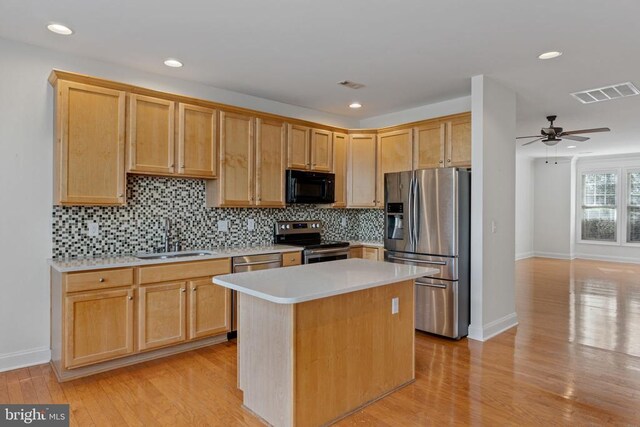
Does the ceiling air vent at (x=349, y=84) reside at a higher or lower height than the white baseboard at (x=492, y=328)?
higher

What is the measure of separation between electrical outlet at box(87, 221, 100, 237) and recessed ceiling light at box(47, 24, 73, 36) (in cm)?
157

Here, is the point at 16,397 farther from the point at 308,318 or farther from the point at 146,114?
the point at 146,114

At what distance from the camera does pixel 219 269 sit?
12.2 ft

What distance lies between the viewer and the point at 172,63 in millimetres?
3598

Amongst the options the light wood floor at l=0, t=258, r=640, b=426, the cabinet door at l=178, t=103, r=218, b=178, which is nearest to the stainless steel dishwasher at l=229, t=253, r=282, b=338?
the light wood floor at l=0, t=258, r=640, b=426

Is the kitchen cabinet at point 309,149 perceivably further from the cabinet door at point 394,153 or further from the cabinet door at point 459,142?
the cabinet door at point 459,142

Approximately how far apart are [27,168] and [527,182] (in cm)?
1067

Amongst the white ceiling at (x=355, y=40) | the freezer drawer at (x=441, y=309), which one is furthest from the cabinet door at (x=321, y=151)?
the freezer drawer at (x=441, y=309)

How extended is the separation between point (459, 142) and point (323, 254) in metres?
2.05

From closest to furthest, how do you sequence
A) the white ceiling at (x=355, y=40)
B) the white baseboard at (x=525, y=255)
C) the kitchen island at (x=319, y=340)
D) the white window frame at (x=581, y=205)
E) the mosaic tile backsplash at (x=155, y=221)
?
1. the kitchen island at (x=319, y=340)
2. the white ceiling at (x=355, y=40)
3. the mosaic tile backsplash at (x=155, y=221)
4. the white window frame at (x=581, y=205)
5. the white baseboard at (x=525, y=255)

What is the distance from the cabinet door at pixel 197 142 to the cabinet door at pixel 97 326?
52.6 inches

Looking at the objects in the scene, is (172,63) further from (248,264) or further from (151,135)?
(248,264)

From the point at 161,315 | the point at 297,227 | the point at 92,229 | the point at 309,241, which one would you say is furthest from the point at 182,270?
the point at 309,241

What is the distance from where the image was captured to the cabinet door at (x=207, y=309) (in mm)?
3549
